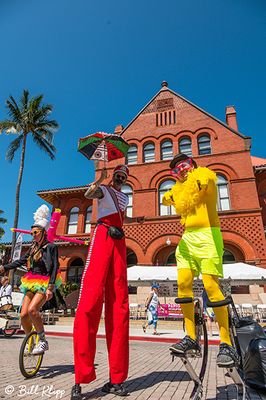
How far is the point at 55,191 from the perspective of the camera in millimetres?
23750

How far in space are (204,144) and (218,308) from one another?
19.3 metres

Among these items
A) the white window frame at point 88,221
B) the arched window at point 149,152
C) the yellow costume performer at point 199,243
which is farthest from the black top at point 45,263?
the white window frame at point 88,221

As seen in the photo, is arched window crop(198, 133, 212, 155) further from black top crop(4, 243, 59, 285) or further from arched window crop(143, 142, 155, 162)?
black top crop(4, 243, 59, 285)

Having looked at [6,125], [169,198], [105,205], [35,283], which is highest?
[6,125]

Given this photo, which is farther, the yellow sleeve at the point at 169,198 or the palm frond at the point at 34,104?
the palm frond at the point at 34,104

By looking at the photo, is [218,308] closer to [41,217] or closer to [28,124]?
[41,217]

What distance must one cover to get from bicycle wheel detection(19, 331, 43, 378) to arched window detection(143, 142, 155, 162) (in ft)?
60.4

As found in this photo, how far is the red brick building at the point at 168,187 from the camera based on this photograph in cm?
1736

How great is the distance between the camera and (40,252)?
4.20 metres

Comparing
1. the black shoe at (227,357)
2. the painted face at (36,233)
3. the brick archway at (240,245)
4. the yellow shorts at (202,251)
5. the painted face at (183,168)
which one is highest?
the brick archway at (240,245)

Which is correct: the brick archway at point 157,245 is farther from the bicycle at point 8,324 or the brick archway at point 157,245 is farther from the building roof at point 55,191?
the bicycle at point 8,324

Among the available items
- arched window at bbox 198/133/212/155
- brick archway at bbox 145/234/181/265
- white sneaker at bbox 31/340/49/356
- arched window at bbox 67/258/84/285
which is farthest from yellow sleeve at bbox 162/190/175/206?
arched window at bbox 67/258/84/285

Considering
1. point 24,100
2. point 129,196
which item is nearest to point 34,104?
point 24,100

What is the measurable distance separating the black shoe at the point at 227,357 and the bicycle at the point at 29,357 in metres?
2.47
